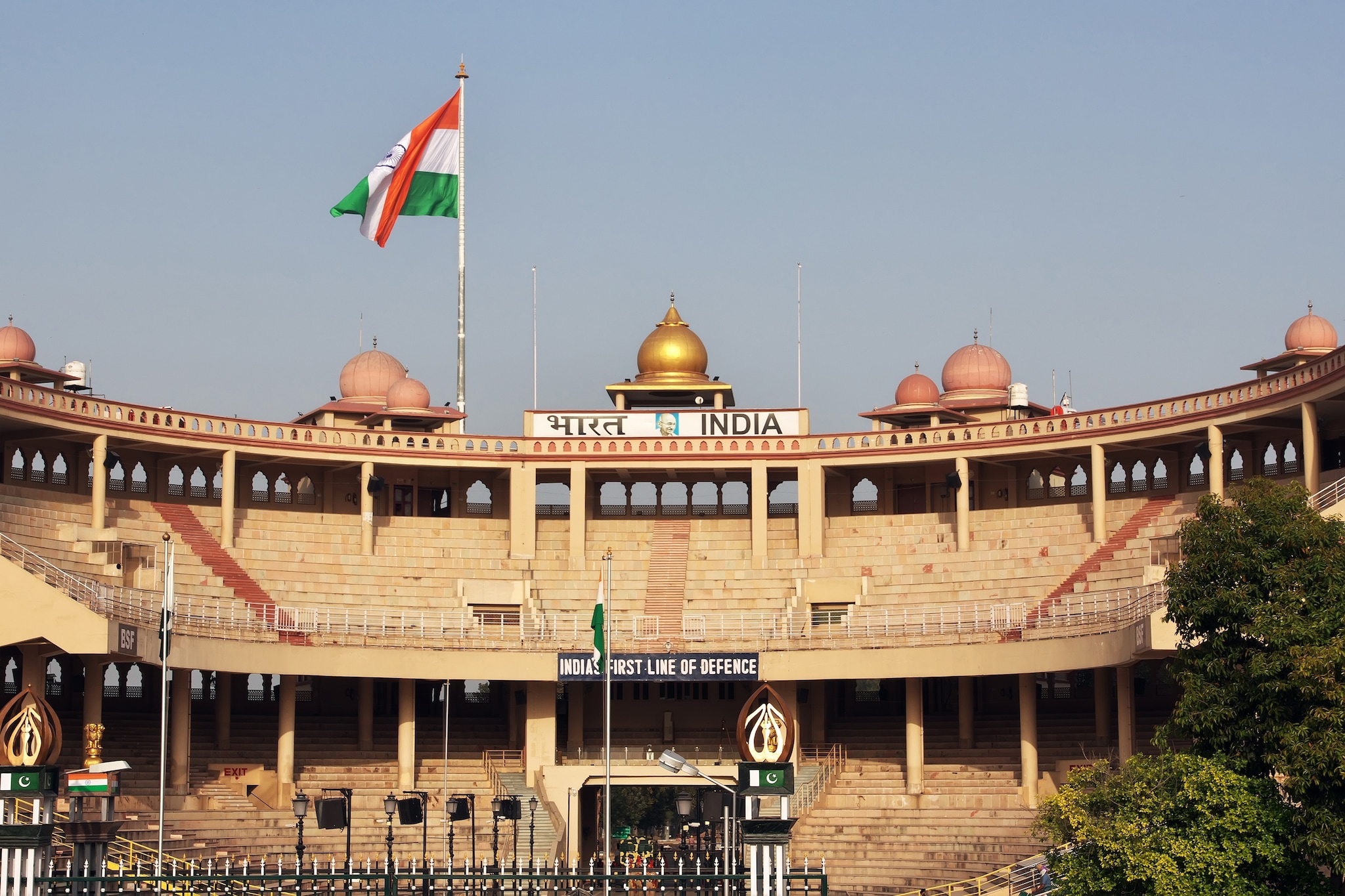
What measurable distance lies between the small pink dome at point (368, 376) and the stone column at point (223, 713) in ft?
48.7

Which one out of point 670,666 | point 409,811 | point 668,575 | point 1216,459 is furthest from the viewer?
point 668,575

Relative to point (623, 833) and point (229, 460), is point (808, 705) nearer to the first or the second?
point (623, 833)

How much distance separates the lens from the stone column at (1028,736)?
185 ft

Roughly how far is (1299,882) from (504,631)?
34773 mm

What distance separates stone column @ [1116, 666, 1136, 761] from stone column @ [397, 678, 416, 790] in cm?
2149

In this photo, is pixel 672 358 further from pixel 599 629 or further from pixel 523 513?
pixel 599 629

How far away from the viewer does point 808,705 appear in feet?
209

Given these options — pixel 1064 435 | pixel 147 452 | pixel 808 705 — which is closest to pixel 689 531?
pixel 808 705

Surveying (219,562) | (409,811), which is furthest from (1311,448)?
(219,562)

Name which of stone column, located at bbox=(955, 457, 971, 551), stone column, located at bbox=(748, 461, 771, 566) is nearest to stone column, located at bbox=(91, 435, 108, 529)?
stone column, located at bbox=(748, 461, 771, 566)

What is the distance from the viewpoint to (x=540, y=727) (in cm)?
6147

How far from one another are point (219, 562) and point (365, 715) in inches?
274

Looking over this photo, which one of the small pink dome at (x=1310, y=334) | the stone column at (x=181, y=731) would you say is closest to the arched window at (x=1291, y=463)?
the small pink dome at (x=1310, y=334)

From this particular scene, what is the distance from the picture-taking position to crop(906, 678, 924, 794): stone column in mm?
58656
